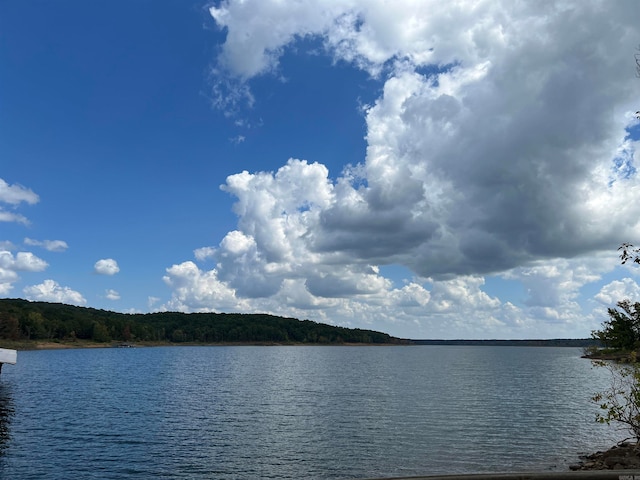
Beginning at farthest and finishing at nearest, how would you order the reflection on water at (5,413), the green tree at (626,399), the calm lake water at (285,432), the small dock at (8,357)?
1. the small dock at (8,357)
2. the reflection on water at (5,413)
3. the calm lake water at (285,432)
4. the green tree at (626,399)

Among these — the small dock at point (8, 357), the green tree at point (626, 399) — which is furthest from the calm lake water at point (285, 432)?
the small dock at point (8, 357)

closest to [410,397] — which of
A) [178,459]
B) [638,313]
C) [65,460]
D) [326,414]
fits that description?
[326,414]

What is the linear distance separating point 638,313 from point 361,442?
30.2 meters

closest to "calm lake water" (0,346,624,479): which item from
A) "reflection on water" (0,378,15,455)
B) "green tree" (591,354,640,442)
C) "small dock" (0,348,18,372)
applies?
"reflection on water" (0,378,15,455)

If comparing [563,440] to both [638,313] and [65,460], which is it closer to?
[638,313]

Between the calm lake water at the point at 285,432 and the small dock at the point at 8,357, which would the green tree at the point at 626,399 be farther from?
the small dock at the point at 8,357

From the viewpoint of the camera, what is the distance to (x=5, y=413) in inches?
2388

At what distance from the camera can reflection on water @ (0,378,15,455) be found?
45375 millimetres

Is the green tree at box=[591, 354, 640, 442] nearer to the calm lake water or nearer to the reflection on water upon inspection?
the calm lake water

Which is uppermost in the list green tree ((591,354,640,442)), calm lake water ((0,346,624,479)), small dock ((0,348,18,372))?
green tree ((591,354,640,442))

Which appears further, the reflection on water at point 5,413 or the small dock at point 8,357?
the small dock at point 8,357

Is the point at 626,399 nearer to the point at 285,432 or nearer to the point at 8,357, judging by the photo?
the point at 285,432

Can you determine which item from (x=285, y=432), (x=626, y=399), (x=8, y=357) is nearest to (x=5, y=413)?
(x=285, y=432)

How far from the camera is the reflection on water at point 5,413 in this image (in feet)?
149
